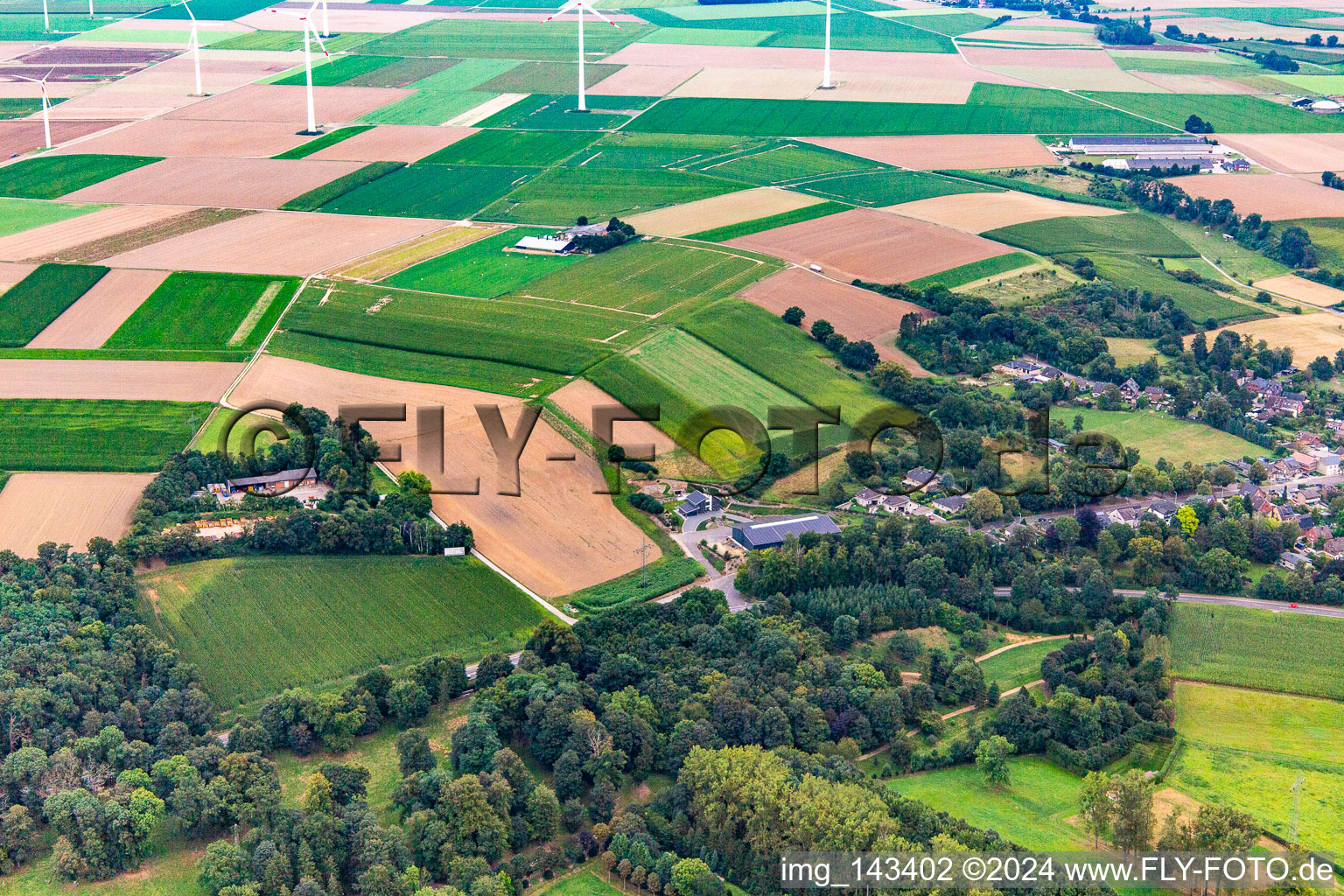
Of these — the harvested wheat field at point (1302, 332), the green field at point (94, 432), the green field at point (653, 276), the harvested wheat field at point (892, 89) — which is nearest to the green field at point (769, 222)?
the green field at point (653, 276)

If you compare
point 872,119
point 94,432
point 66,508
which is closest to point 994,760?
point 66,508

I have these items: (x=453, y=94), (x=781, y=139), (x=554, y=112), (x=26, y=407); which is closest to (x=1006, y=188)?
(x=781, y=139)

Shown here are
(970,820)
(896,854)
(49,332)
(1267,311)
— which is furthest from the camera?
(1267,311)

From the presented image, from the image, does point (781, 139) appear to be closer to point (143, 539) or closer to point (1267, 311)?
point (1267, 311)

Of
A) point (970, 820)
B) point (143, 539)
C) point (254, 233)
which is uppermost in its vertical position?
point (254, 233)

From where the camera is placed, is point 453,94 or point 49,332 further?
point 453,94

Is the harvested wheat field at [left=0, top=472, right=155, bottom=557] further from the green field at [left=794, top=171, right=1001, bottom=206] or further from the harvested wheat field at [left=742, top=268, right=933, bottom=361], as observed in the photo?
the green field at [left=794, top=171, right=1001, bottom=206]

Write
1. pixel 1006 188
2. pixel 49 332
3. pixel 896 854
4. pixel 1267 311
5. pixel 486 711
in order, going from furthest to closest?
pixel 1006 188, pixel 1267 311, pixel 49 332, pixel 486 711, pixel 896 854

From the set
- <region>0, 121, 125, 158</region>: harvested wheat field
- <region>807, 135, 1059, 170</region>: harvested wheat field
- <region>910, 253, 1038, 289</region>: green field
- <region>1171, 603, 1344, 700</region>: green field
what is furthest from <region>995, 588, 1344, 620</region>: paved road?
<region>0, 121, 125, 158</region>: harvested wheat field
